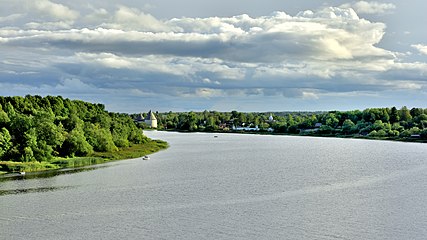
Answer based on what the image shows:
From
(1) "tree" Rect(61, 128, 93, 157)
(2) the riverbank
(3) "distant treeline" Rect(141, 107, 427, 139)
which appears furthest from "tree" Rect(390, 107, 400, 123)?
(1) "tree" Rect(61, 128, 93, 157)

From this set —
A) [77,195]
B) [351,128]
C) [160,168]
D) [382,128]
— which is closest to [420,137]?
[382,128]

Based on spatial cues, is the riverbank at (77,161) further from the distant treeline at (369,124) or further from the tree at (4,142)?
the distant treeline at (369,124)

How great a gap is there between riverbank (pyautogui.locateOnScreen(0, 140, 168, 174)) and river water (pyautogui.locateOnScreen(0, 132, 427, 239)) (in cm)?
410

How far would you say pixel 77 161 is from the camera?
59.4m

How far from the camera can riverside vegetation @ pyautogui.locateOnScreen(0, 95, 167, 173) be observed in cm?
5272

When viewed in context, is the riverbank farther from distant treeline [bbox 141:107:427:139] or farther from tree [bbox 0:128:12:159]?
distant treeline [bbox 141:107:427:139]

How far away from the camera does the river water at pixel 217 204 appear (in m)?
26.1

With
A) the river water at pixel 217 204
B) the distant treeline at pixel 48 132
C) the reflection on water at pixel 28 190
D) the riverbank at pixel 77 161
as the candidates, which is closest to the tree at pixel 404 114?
the riverbank at pixel 77 161

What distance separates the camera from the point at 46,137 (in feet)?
186

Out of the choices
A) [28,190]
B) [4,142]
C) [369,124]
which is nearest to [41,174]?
[4,142]

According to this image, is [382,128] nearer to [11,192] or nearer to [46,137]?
[46,137]

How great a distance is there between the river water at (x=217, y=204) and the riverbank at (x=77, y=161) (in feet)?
13.5

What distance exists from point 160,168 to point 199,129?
140261 mm

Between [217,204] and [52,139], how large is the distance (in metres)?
31.3
